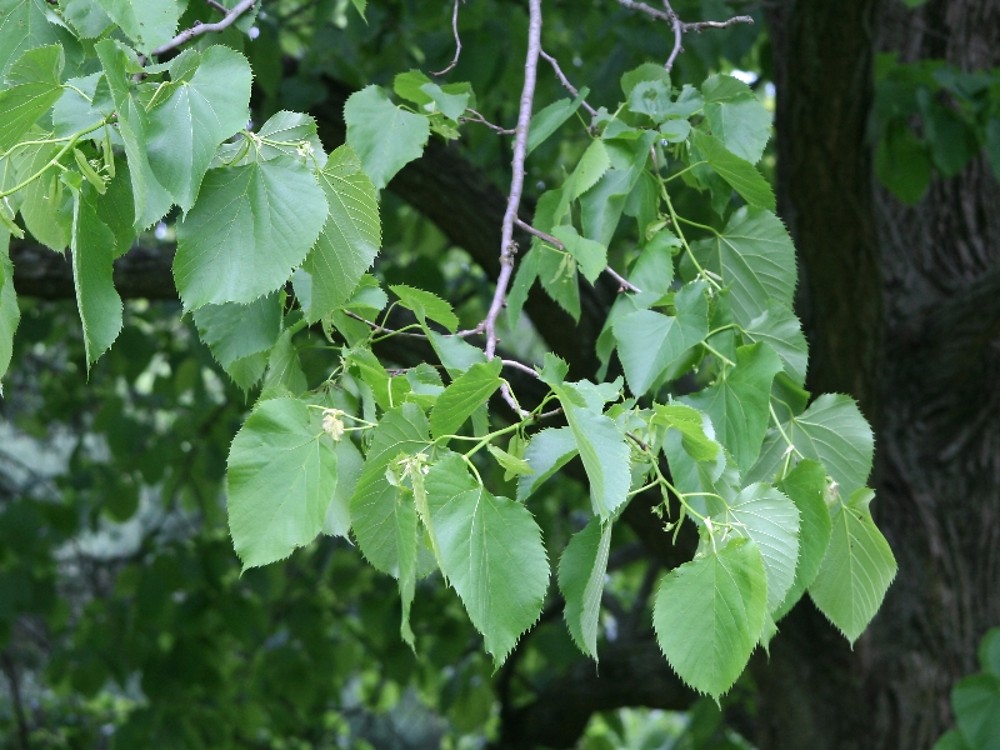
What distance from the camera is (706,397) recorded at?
105 centimetres

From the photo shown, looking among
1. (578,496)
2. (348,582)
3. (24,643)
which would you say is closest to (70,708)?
(24,643)

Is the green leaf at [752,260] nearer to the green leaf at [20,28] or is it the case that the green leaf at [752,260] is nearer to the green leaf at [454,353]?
the green leaf at [454,353]

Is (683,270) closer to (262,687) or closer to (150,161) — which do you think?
(150,161)

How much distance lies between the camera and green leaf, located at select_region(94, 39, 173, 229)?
80cm

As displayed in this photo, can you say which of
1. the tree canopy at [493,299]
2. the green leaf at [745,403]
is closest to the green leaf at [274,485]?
the tree canopy at [493,299]

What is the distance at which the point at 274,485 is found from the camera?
84cm

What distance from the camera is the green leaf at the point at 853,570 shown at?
3.30ft

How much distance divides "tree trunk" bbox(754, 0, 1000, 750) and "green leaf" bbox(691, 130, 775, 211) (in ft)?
3.06

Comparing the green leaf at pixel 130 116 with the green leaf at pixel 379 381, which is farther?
the green leaf at pixel 379 381

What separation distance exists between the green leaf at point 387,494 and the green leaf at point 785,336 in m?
0.43

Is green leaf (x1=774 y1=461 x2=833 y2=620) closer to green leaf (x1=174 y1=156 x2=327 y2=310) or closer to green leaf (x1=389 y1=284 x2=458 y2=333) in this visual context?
green leaf (x1=389 y1=284 x2=458 y2=333)

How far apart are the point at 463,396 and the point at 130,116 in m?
0.29

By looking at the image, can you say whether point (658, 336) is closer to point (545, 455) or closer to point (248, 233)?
point (545, 455)

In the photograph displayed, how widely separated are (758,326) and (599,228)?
0.60 ft
